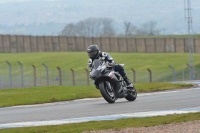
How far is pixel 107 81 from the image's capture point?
20859 millimetres

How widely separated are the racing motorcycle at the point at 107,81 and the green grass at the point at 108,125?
198 inches

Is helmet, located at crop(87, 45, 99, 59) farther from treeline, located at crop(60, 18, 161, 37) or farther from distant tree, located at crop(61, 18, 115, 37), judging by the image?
distant tree, located at crop(61, 18, 115, 37)

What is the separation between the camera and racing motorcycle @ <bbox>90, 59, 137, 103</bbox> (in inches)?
810

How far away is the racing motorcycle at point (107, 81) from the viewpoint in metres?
20.6

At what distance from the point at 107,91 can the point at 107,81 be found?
11.7 inches

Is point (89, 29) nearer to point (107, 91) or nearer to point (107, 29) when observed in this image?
point (107, 29)

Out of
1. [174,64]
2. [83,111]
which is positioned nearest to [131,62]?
[174,64]

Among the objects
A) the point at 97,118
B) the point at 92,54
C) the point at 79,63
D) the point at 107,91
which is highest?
the point at 92,54

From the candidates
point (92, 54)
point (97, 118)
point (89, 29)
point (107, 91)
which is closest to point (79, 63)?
point (107, 91)

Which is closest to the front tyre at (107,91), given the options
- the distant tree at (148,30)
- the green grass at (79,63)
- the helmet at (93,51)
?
the helmet at (93,51)

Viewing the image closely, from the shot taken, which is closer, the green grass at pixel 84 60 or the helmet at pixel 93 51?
the helmet at pixel 93 51

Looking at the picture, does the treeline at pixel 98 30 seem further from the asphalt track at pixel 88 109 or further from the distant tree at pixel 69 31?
the asphalt track at pixel 88 109

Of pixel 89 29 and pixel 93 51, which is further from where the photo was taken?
pixel 89 29

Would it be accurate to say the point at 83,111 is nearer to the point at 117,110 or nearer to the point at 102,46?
the point at 117,110
